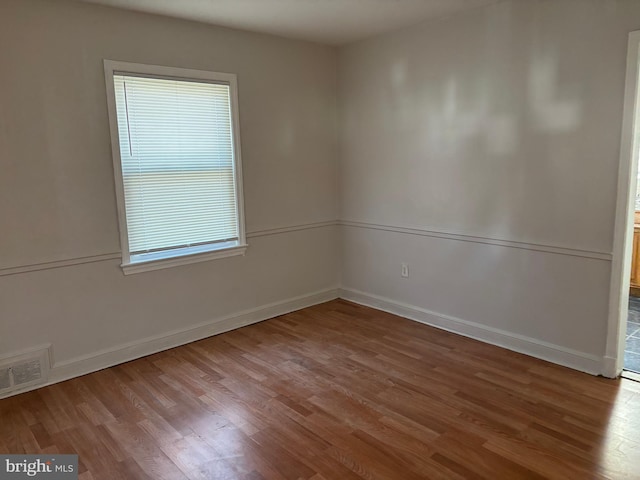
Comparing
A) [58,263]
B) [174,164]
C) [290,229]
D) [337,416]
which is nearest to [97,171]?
[174,164]

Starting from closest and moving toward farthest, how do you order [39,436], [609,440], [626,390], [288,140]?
[609,440] < [39,436] < [626,390] < [288,140]

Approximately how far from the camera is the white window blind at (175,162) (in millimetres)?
3207

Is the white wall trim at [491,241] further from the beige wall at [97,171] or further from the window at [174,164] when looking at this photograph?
the window at [174,164]

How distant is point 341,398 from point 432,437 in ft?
2.03

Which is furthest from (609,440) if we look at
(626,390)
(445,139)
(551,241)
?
(445,139)

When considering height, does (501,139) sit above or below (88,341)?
above

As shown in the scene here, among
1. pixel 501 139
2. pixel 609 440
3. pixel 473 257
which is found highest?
pixel 501 139

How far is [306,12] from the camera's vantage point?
3.23 m

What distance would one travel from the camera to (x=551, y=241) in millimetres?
3082

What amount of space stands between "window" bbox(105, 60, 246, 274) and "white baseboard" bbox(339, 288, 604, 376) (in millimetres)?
1485

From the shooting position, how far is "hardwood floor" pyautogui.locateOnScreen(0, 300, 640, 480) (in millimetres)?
2158

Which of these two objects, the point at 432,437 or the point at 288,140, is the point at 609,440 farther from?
the point at 288,140

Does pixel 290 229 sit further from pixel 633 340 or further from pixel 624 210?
pixel 633 340

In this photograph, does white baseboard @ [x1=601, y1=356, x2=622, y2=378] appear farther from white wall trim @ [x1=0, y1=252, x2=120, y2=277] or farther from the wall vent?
the wall vent
